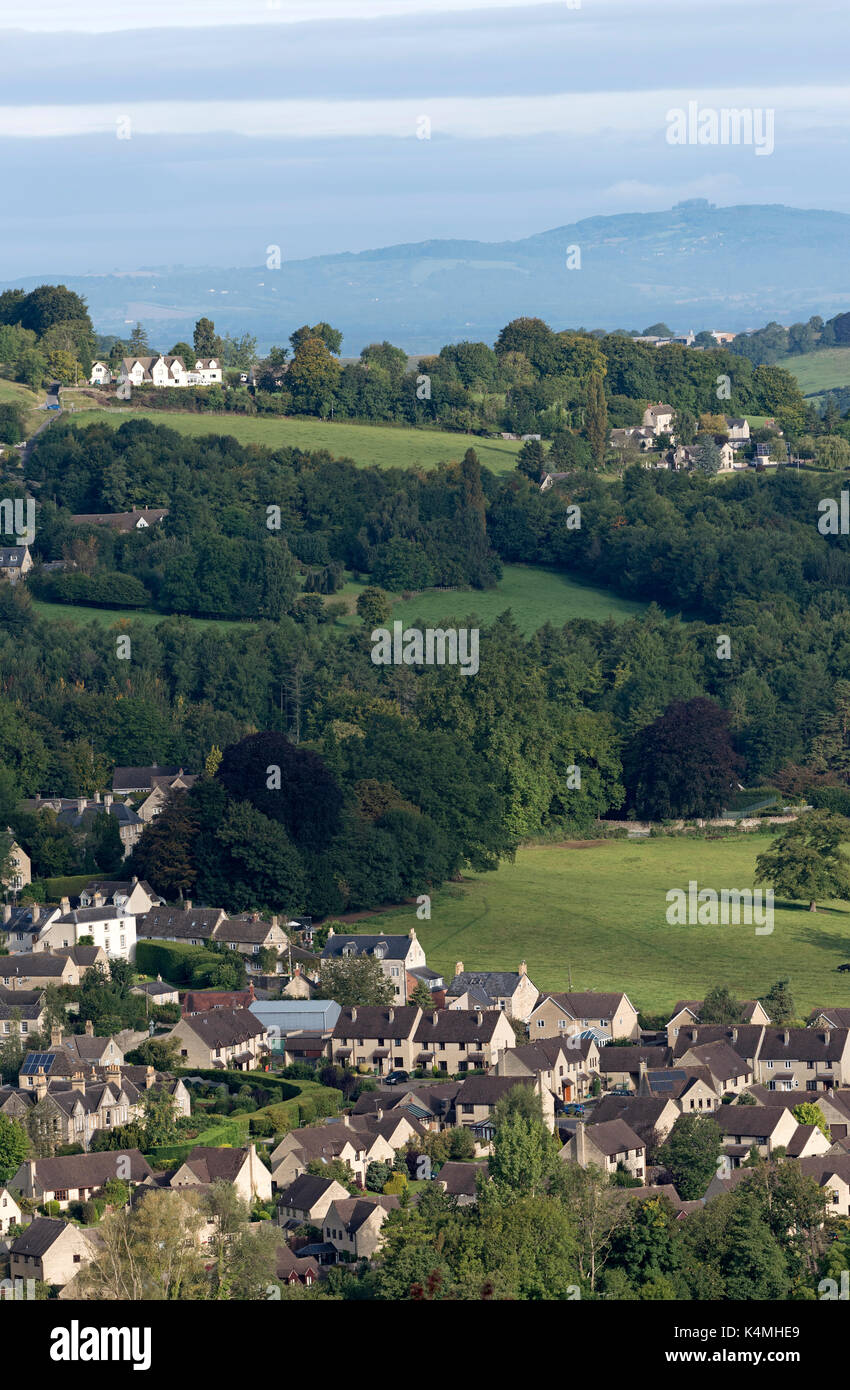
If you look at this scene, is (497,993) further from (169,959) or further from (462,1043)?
(169,959)

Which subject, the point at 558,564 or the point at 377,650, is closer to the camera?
the point at 377,650

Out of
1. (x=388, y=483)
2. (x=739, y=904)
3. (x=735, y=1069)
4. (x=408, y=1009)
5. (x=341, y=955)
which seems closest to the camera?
(x=735, y=1069)

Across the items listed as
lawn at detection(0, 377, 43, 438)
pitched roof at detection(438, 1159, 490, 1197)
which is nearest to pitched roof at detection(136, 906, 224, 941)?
pitched roof at detection(438, 1159, 490, 1197)

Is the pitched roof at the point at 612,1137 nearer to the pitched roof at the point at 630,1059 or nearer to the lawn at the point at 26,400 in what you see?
the pitched roof at the point at 630,1059
